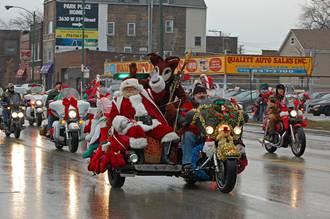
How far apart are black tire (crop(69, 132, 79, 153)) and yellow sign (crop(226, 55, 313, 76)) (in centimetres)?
2750

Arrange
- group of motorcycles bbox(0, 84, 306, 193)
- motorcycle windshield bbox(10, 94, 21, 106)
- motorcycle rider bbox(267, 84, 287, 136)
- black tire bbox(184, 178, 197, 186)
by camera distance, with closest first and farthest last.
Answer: group of motorcycles bbox(0, 84, 306, 193)
black tire bbox(184, 178, 197, 186)
motorcycle rider bbox(267, 84, 287, 136)
motorcycle windshield bbox(10, 94, 21, 106)

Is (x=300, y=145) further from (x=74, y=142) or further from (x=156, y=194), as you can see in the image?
(x=156, y=194)

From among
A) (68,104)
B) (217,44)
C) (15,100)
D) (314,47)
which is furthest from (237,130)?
(217,44)

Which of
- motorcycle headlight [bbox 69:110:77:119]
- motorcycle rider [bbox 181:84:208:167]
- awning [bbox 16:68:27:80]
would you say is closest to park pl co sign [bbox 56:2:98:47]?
awning [bbox 16:68:27:80]

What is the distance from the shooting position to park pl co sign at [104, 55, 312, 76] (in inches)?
1774

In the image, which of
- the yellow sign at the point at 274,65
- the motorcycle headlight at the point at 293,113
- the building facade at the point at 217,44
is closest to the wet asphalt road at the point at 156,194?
the motorcycle headlight at the point at 293,113

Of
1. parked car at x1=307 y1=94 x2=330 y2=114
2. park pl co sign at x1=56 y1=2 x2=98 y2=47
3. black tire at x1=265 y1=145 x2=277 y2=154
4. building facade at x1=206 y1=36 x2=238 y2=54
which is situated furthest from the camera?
building facade at x1=206 y1=36 x2=238 y2=54

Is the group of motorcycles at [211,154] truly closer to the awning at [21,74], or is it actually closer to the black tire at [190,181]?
the black tire at [190,181]

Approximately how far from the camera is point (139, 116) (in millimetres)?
11656

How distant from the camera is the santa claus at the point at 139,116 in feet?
37.9

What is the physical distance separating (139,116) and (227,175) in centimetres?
171

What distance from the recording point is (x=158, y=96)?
489 inches

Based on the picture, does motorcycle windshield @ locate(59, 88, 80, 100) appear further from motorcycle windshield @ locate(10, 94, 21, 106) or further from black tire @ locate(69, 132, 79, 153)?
motorcycle windshield @ locate(10, 94, 21, 106)

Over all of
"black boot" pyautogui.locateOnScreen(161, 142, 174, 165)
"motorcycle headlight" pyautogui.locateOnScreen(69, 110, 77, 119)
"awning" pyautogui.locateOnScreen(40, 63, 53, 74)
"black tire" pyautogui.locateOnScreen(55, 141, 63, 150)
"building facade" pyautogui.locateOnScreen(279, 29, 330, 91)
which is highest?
"building facade" pyautogui.locateOnScreen(279, 29, 330, 91)
